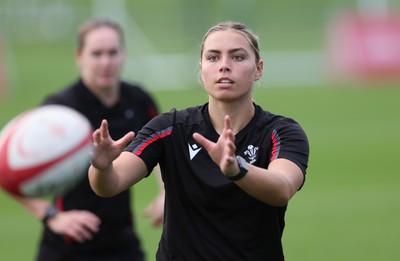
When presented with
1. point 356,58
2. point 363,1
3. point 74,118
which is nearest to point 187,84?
point 356,58

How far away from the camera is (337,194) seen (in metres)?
13.7

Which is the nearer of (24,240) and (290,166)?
(290,166)

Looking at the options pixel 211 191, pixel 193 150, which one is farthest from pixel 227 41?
pixel 211 191

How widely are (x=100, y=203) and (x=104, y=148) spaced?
99.0 inches

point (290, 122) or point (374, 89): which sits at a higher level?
point (290, 122)

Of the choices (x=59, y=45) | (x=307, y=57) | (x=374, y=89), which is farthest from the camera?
(x=59, y=45)

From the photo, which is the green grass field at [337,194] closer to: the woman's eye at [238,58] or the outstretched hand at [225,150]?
the woman's eye at [238,58]

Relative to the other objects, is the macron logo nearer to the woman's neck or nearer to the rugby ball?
the woman's neck

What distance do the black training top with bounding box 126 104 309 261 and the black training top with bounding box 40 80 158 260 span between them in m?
2.01

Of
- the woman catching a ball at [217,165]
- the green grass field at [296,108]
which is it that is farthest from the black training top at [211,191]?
the green grass field at [296,108]

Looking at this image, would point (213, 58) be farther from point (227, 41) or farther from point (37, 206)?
point (37, 206)

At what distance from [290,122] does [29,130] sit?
170cm

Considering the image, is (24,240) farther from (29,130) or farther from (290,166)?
(290,166)

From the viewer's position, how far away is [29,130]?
18.9ft
